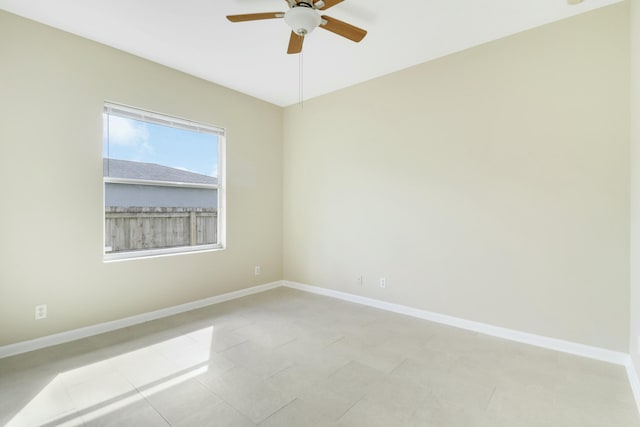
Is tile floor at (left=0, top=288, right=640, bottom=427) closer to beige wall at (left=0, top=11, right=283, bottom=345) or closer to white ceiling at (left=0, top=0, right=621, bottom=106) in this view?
beige wall at (left=0, top=11, right=283, bottom=345)

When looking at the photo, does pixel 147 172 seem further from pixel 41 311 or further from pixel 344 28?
pixel 344 28

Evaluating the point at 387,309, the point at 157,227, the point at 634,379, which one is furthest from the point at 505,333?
the point at 157,227

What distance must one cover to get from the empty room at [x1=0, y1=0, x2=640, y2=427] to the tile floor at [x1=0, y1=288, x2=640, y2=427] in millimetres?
19

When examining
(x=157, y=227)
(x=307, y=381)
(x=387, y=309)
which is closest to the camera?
(x=307, y=381)

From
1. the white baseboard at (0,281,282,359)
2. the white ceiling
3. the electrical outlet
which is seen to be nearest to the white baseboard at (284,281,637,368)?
the white baseboard at (0,281,282,359)

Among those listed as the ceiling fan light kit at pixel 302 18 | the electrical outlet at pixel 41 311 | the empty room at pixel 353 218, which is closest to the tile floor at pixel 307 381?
the empty room at pixel 353 218

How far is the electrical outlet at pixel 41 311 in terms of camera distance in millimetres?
2576

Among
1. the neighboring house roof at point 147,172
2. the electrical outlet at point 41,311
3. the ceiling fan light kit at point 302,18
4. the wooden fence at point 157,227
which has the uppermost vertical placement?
the ceiling fan light kit at point 302,18

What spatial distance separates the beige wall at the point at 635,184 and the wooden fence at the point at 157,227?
4092mm

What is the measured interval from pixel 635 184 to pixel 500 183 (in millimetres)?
888

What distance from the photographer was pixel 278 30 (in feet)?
8.80

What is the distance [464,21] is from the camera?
2.55 metres

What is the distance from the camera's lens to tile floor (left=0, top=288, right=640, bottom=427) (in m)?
1.73

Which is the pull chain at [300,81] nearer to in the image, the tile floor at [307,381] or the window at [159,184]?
the window at [159,184]
